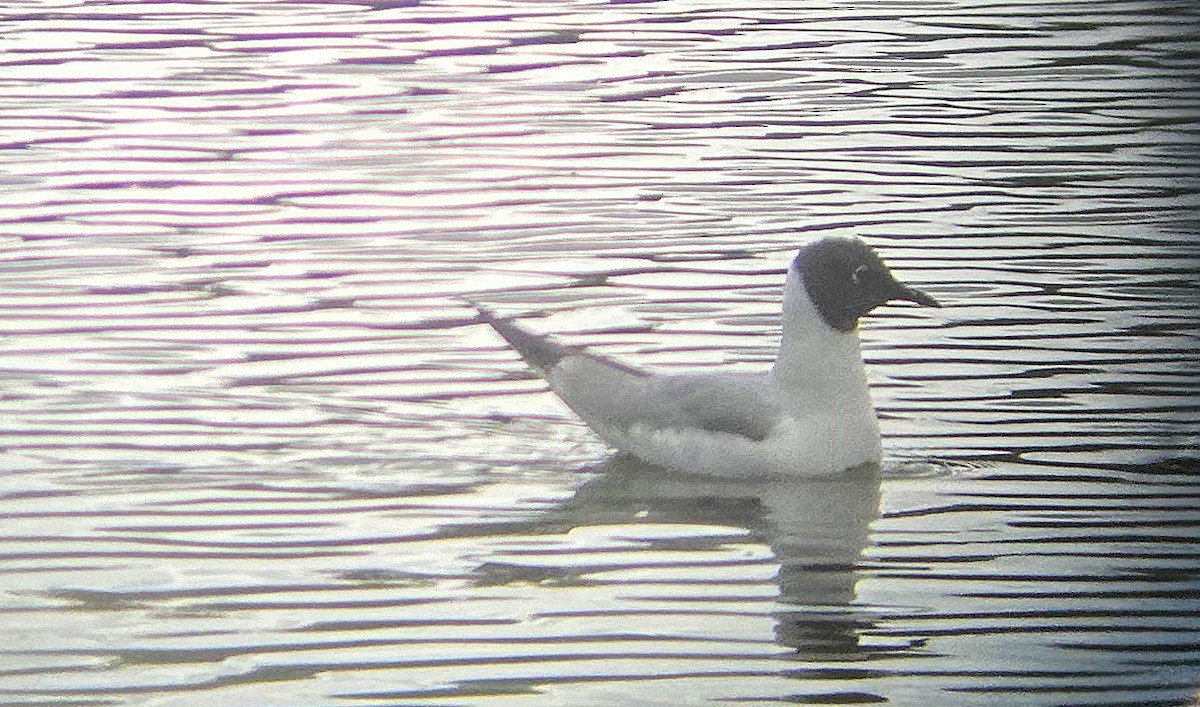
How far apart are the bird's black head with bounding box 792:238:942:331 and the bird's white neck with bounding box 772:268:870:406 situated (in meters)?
0.03

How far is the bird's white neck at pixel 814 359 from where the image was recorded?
8555 mm

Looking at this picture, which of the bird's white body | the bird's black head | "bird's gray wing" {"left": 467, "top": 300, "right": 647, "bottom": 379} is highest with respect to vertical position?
the bird's black head

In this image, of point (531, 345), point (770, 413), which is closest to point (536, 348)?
point (531, 345)

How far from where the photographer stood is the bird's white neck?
855 centimetres

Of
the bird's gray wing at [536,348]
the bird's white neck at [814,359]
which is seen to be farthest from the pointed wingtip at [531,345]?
the bird's white neck at [814,359]

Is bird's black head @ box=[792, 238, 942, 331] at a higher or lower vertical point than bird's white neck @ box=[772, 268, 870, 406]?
higher

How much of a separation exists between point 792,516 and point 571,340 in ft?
7.72

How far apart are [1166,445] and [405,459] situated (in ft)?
9.41

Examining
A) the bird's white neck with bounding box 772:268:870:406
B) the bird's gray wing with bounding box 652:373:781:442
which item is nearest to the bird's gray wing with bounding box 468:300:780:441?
the bird's gray wing with bounding box 652:373:781:442

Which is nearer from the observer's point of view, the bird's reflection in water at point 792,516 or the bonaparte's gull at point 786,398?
the bird's reflection in water at point 792,516

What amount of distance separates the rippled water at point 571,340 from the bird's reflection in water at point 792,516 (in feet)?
0.07

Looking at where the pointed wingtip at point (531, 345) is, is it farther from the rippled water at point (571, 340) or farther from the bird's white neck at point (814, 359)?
the bird's white neck at point (814, 359)

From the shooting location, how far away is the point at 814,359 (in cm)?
861

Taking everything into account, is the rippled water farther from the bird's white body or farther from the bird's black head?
the bird's black head
